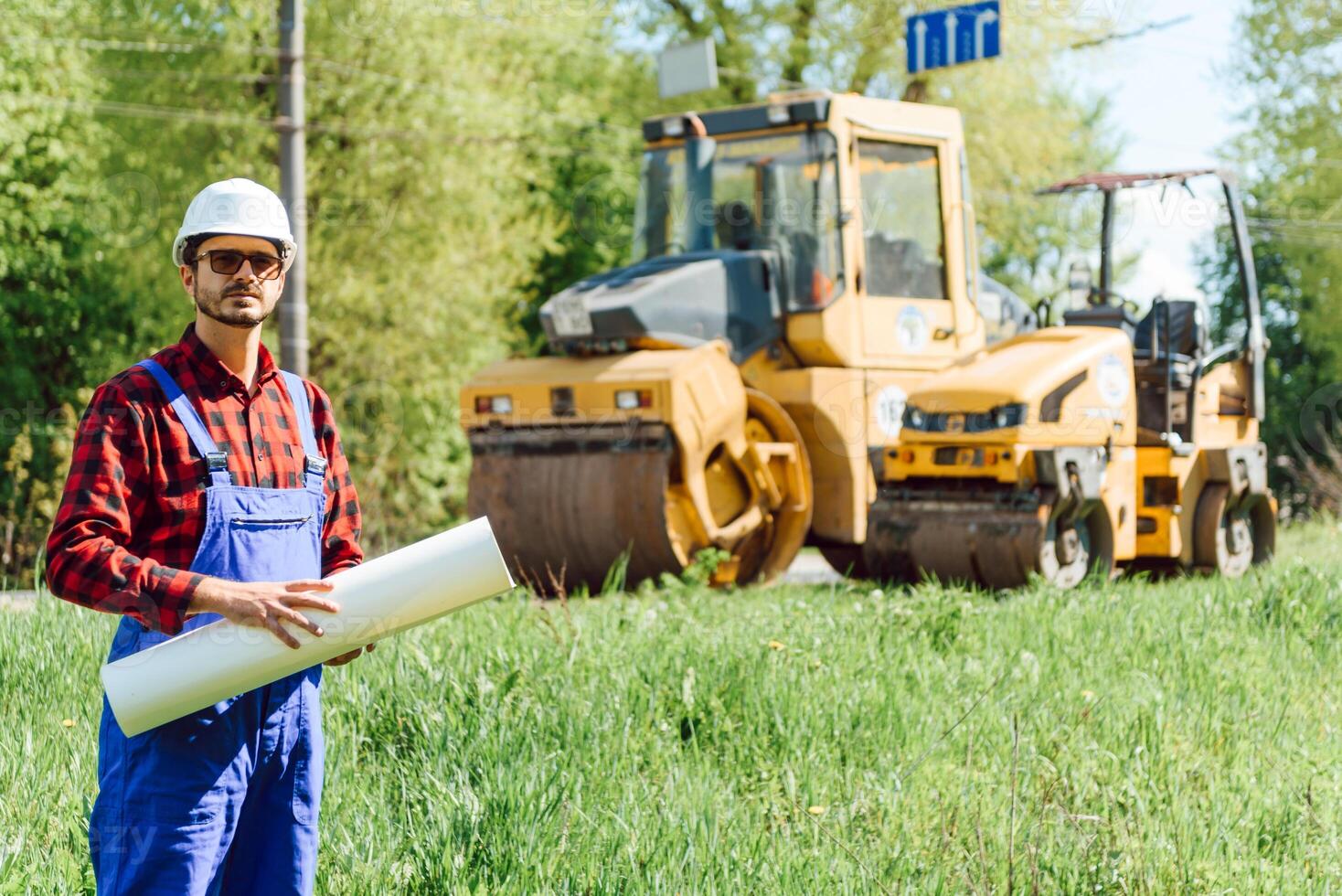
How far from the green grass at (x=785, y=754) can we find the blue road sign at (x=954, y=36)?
430 inches

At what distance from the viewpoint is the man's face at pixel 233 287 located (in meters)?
3.13

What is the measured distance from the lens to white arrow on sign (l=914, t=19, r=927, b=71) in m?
17.7

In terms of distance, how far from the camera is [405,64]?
66.4 feet

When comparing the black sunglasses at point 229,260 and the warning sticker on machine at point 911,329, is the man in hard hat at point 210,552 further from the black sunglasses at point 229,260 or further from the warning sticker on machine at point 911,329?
the warning sticker on machine at point 911,329

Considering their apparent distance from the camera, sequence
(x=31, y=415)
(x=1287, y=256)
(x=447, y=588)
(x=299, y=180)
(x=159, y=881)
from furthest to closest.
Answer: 1. (x=1287, y=256)
2. (x=31, y=415)
3. (x=299, y=180)
4. (x=447, y=588)
5. (x=159, y=881)

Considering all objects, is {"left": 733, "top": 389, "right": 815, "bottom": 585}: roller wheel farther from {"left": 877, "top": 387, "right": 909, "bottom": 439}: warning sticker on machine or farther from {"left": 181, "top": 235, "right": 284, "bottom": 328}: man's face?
{"left": 181, "top": 235, "right": 284, "bottom": 328}: man's face

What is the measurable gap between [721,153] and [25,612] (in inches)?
232

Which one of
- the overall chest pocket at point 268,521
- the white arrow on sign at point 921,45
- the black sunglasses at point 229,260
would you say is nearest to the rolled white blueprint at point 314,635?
the overall chest pocket at point 268,521

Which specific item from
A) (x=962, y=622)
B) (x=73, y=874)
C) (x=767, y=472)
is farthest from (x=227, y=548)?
(x=767, y=472)

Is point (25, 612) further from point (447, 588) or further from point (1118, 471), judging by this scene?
point (1118, 471)

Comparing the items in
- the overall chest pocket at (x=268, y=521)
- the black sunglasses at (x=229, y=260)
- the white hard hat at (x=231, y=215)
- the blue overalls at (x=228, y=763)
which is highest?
the white hard hat at (x=231, y=215)

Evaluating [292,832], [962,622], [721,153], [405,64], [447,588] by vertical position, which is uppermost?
[405,64]

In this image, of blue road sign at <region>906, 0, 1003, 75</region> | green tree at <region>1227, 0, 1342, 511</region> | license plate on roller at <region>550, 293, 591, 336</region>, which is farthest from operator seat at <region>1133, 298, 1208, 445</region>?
green tree at <region>1227, 0, 1342, 511</region>

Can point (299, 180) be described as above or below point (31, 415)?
above
